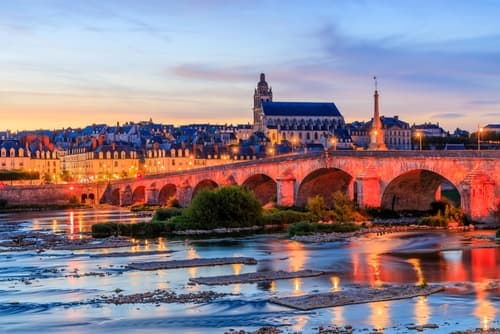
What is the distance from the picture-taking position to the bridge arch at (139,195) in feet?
330

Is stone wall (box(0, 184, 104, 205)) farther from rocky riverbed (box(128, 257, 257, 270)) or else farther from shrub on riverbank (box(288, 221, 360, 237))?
rocky riverbed (box(128, 257, 257, 270))

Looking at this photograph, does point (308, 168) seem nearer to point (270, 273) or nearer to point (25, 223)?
point (25, 223)

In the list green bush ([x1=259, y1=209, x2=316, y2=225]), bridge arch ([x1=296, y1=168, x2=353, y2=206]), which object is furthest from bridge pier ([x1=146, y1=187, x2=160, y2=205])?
green bush ([x1=259, y1=209, x2=316, y2=225])

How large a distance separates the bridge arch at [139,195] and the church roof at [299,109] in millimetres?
89151

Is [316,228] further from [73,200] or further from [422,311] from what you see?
[73,200]

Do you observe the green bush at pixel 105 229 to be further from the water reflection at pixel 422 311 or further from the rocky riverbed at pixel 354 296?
the water reflection at pixel 422 311

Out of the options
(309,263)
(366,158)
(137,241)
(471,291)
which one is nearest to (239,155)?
(366,158)

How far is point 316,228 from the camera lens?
1982 inches

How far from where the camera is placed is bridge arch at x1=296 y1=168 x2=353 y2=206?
66.8 meters

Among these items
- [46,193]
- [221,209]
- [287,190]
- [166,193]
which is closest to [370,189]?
[221,209]

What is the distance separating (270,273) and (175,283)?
140 inches

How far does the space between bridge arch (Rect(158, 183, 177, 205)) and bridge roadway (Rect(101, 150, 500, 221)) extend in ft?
27.4

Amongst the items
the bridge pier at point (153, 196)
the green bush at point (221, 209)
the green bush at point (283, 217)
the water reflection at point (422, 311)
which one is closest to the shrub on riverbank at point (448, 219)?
the green bush at point (283, 217)

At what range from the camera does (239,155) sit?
129250mm
